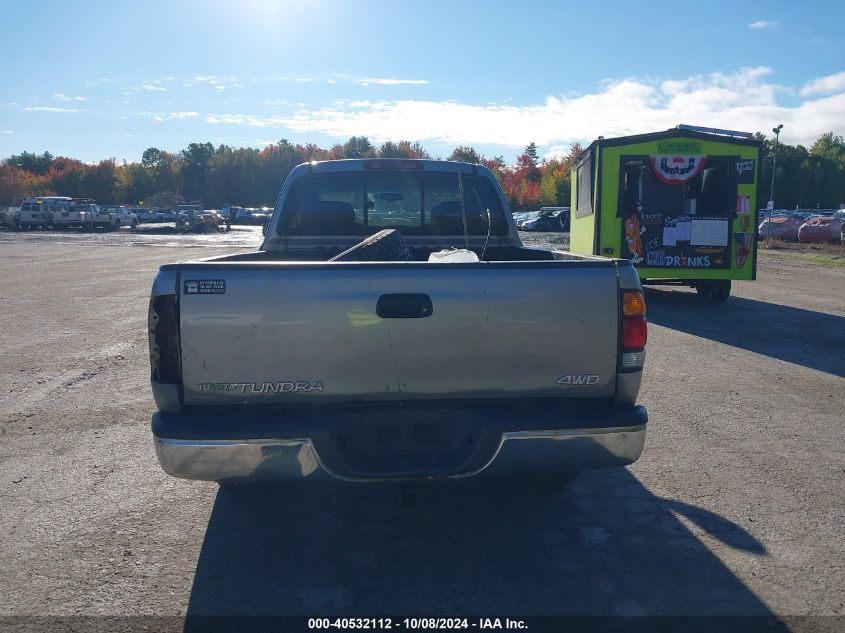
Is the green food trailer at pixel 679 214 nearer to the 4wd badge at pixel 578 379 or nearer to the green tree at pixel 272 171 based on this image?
the 4wd badge at pixel 578 379

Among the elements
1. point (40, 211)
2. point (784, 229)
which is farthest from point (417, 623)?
point (40, 211)

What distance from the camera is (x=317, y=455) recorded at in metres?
3.15

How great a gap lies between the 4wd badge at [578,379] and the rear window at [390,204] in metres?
2.56

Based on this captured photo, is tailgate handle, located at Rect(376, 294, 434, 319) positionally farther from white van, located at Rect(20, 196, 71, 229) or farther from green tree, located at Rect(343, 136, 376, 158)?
green tree, located at Rect(343, 136, 376, 158)

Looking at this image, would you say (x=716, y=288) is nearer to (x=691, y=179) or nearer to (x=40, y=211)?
(x=691, y=179)

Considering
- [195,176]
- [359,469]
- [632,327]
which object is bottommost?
[359,469]

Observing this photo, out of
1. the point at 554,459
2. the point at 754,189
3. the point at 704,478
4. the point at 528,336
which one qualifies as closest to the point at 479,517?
the point at 554,459

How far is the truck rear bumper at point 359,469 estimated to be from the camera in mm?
3141

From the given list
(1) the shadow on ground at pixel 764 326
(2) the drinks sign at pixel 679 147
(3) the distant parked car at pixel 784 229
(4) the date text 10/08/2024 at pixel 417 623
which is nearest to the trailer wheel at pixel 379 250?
(4) the date text 10/08/2024 at pixel 417 623

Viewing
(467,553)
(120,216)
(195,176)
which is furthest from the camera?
(195,176)

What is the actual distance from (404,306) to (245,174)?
115 meters

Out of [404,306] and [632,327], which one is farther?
[632,327]

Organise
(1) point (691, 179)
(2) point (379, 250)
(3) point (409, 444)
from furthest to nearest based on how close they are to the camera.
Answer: (1) point (691, 179)
(2) point (379, 250)
(3) point (409, 444)

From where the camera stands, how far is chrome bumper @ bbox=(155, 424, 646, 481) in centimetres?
314
